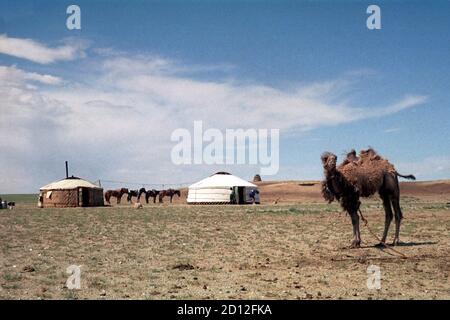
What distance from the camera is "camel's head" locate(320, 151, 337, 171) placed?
13273 mm

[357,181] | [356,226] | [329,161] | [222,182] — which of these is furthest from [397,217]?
[222,182]

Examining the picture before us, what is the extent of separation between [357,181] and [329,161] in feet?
3.66

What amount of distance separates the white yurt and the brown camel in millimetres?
47848

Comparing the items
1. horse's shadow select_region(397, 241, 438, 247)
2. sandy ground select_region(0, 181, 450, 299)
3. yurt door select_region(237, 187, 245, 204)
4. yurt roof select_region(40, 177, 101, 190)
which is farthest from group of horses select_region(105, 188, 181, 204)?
horse's shadow select_region(397, 241, 438, 247)

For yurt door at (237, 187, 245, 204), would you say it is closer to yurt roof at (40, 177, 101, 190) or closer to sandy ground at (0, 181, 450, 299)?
yurt roof at (40, 177, 101, 190)

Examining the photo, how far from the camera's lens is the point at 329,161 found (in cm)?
1329

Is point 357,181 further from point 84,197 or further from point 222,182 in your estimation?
point 84,197

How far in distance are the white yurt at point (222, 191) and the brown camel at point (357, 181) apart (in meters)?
47.8

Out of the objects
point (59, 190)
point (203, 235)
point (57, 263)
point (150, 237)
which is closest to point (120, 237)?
point (150, 237)

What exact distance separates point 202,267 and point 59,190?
52447mm

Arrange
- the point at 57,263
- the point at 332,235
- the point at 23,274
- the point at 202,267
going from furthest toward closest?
1. the point at 332,235
2. the point at 57,263
3. the point at 202,267
4. the point at 23,274

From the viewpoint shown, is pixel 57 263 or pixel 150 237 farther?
pixel 150 237
